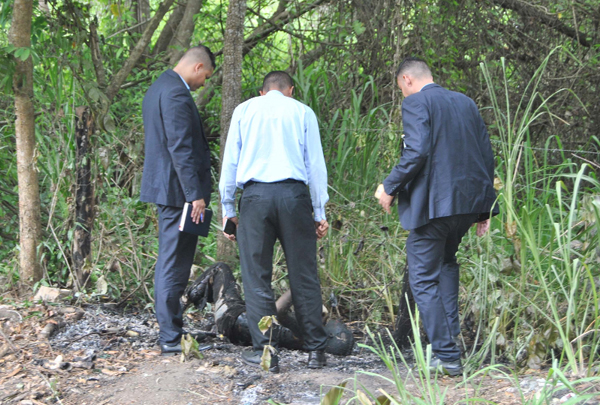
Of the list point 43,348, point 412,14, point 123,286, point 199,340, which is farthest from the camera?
point 412,14

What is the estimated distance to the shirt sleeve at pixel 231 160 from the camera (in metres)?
3.59

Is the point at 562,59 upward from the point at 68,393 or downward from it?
upward

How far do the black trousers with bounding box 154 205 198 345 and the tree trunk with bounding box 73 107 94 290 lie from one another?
1.05 m

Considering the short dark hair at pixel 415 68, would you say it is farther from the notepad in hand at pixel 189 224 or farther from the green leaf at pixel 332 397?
the green leaf at pixel 332 397

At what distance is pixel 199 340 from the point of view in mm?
4090

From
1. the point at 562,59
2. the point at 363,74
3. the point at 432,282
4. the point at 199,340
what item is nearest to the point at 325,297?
the point at 199,340

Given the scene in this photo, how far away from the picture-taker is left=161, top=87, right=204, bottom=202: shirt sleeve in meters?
3.66

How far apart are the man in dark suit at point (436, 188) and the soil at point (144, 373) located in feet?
1.21

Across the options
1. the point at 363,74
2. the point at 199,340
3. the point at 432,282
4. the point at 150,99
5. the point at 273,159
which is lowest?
the point at 199,340

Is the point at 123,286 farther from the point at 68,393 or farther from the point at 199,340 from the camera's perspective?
the point at 68,393

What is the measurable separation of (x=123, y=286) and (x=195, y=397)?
6.31ft

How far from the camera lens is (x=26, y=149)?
454 cm

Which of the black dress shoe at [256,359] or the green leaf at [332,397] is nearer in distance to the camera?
the green leaf at [332,397]

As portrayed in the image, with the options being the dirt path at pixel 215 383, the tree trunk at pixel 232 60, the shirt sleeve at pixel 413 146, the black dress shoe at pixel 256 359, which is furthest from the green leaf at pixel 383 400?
the tree trunk at pixel 232 60
